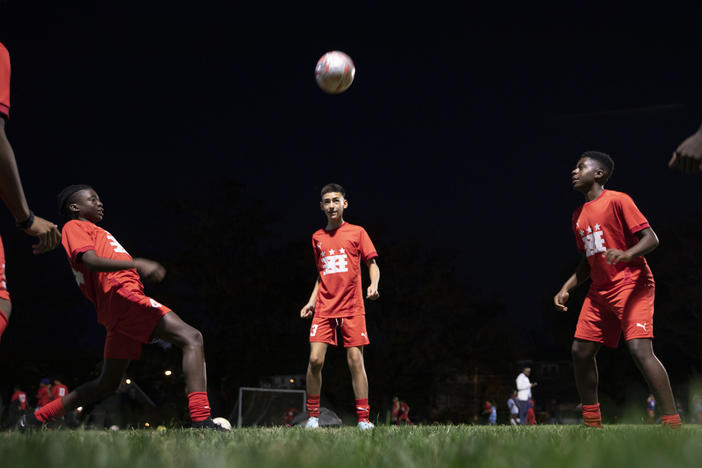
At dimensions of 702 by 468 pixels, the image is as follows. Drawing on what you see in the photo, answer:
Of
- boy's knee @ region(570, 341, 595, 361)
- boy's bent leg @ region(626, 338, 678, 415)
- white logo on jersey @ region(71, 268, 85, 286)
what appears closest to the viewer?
boy's bent leg @ region(626, 338, 678, 415)

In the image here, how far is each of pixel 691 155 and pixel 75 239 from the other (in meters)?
4.46

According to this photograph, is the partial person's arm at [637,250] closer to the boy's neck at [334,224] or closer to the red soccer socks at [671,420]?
the red soccer socks at [671,420]

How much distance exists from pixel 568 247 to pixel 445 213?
49.6 ft

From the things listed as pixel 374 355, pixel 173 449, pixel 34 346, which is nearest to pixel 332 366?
pixel 374 355

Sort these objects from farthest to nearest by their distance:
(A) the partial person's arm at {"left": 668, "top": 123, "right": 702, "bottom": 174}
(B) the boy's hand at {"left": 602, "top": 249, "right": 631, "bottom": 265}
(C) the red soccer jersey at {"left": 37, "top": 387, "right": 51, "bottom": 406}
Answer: (C) the red soccer jersey at {"left": 37, "top": 387, "right": 51, "bottom": 406}, (B) the boy's hand at {"left": 602, "top": 249, "right": 631, "bottom": 265}, (A) the partial person's arm at {"left": 668, "top": 123, "right": 702, "bottom": 174}

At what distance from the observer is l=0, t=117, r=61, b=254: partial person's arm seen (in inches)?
122

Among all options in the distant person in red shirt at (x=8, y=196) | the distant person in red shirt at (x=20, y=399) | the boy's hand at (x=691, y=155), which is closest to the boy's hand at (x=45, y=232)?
the distant person in red shirt at (x=8, y=196)

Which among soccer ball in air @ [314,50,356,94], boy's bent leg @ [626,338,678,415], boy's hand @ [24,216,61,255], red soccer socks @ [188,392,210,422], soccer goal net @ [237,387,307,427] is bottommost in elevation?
soccer goal net @ [237,387,307,427]

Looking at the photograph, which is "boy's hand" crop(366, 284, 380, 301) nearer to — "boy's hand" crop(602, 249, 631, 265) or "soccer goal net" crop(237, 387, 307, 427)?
"boy's hand" crop(602, 249, 631, 265)

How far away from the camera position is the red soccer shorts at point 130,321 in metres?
5.65

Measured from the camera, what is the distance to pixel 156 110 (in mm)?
68125

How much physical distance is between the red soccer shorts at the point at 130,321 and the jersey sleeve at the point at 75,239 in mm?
492

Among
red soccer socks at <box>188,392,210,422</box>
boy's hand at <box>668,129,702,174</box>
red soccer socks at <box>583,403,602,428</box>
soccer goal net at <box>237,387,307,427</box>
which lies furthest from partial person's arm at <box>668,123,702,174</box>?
soccer goal net at <box>237,387,307,427</box>

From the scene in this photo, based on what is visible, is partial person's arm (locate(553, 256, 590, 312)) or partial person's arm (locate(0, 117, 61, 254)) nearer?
partial person's arm (locate(0, 117, 61, 254))
